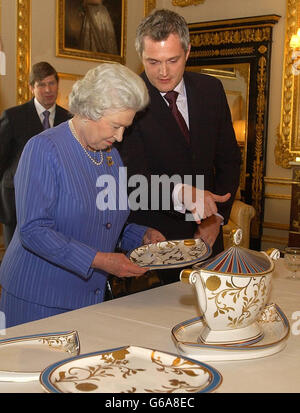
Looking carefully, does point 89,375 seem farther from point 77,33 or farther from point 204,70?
point 204,70

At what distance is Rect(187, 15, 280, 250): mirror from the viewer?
23.5ft

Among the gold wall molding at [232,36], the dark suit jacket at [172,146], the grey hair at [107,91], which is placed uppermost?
the gold wall molding at [232,36]

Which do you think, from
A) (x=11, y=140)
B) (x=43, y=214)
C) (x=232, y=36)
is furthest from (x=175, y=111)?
(x=232, y=36)

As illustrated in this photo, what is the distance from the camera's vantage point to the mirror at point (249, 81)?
7156 mm

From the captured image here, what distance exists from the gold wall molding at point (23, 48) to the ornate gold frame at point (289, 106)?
2967 mm

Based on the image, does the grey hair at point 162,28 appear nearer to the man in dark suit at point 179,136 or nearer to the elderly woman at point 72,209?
the man in dark suit at point 179,136

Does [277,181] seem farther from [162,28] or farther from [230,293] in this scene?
[230,293]

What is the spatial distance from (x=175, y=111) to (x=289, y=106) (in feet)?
14.9

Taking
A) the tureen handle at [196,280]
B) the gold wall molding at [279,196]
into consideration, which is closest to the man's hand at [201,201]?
the tureen handle at [196,280]

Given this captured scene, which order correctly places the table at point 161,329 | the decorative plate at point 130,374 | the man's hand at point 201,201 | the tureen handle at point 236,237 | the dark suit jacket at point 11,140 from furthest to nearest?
the dark suit jacket at point 11,140 → the man's hand at point 201,201 → the tureen handle at point 236,237 → the table at point 161,329 → the decorative plate at point 130,374

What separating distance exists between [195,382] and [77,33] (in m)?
6.20

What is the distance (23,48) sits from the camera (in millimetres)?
6285

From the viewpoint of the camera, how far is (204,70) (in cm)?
765
